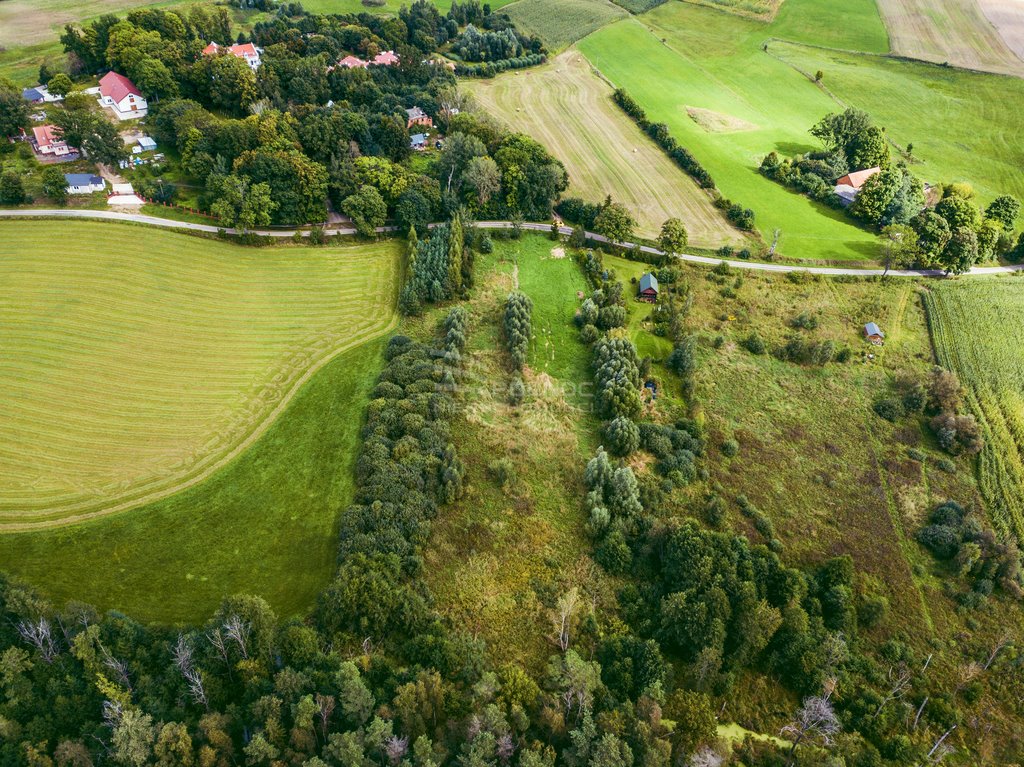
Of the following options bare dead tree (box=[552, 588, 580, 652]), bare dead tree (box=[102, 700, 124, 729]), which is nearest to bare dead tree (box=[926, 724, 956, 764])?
bare dead tree (box=[552, 588, 580, 652])

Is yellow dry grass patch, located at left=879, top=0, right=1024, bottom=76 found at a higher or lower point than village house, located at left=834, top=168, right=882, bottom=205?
higher

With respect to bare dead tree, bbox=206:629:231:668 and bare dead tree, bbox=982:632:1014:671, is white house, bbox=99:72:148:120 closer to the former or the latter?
bare dead tree, bbox=206:629:231:668

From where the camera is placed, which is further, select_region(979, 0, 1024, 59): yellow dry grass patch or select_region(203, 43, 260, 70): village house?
select_region(979, 0, 1024, 59): yellow dry grass patch

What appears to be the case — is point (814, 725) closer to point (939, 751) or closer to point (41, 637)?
point (939, 751)

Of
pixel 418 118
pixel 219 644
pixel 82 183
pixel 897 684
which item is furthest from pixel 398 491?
pixel 418 118

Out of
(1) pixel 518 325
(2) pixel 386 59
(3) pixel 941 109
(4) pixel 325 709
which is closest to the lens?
(4) pixel 325 709

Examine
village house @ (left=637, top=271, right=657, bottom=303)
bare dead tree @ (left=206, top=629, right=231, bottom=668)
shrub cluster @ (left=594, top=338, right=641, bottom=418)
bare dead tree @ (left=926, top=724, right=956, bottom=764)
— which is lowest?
bare dead tree @ (left=926, top=724, right=956, bottom=764)

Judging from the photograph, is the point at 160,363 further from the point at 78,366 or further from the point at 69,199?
the point at 69,199

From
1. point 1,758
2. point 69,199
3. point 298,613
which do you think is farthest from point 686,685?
point 69,199
